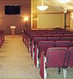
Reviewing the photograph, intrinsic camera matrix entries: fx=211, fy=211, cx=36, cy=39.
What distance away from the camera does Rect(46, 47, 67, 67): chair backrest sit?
527cm

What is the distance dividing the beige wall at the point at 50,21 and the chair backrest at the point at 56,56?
18758 mm

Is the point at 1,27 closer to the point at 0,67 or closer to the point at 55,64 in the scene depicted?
the point at 0,67

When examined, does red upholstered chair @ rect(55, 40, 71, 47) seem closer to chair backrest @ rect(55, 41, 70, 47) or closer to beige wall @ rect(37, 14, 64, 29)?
chair backrest @ rect(55, 41, 70, 47)

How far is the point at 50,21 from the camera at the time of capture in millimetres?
24328

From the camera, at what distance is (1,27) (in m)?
24.9

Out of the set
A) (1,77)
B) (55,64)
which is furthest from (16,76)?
(55,64)

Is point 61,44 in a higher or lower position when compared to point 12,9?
lower

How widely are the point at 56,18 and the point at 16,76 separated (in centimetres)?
1904

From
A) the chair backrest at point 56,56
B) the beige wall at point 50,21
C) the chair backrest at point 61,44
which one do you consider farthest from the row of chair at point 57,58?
the beige wall at point 50,21

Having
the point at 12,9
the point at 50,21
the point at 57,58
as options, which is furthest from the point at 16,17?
the point at 57,58

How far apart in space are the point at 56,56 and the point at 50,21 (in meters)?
19.2

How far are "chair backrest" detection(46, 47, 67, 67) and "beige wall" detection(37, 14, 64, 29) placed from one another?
18.8 metres

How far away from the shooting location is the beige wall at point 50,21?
24028 millimetres

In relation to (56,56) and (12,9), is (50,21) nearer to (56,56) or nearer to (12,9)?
(12,9)
